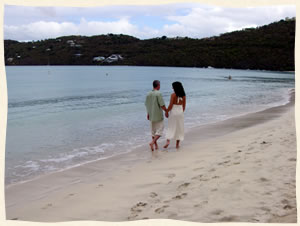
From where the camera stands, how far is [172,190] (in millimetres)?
4227

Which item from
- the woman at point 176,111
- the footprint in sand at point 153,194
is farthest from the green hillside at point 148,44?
the footprint in sand at point 153,194

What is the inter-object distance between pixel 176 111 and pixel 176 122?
0.32m

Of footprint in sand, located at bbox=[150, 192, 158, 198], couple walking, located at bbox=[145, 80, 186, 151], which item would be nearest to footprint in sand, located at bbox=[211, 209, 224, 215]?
footprint in sand, located at bbox=[150, 192, 158, 198]

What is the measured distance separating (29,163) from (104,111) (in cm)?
1072

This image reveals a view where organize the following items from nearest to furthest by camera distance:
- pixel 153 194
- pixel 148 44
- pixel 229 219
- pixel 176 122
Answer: pixel 229 219, pixel 153 194, pixel 176 122, pixel 148 44

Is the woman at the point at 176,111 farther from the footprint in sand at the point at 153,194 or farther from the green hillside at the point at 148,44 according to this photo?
the footprint in sand at the point at 153,194

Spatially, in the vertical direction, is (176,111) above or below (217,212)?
above

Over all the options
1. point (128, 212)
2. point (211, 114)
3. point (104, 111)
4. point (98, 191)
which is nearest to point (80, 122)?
point (104, 111)

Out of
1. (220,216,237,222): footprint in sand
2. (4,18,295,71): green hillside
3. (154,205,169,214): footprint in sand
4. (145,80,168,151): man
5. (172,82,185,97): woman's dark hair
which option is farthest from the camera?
(145,80,168,151): man

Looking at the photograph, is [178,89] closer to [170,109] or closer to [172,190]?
[170,109]

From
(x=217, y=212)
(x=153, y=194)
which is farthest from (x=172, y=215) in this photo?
(x=153, y=194)

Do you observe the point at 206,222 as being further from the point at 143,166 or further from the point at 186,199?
the point at 143,166

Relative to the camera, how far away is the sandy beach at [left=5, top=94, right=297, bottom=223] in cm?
313

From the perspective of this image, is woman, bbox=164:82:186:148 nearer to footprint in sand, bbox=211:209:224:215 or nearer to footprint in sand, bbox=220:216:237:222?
footprint in sand, bbox=211:209:224:215
